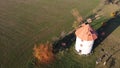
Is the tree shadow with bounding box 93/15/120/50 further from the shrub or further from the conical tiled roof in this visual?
the shrub

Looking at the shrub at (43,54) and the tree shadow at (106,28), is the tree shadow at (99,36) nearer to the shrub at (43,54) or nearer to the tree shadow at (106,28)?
the tree shadow at (106,28)

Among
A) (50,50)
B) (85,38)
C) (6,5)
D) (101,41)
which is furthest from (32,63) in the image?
(6,5)

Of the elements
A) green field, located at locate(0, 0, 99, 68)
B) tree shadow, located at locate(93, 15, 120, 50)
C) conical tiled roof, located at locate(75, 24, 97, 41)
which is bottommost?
tree shadow, located at locate(93, 15, 120, 50)

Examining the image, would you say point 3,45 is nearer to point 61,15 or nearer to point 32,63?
point 32,63

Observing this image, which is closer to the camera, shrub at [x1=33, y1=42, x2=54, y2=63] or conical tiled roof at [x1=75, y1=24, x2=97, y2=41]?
shrub at [x1=33, y1=42, x2=54, y2=63]

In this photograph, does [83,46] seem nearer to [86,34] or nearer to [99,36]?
[86,34]

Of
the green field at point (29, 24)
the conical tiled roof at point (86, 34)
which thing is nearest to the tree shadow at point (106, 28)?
the conical tiled roof at point (86, 34)

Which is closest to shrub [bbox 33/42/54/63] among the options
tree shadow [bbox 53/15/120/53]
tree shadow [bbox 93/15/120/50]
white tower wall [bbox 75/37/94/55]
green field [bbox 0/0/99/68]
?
green field [bbox 0/0/99/68]
